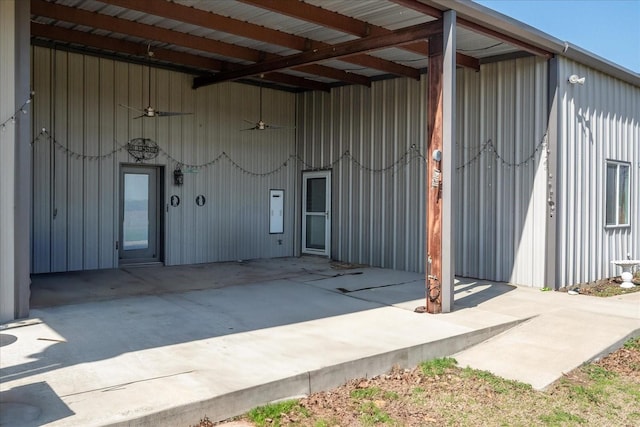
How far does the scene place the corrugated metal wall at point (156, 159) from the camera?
810cm

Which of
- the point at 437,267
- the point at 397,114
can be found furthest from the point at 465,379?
the point at 397,114

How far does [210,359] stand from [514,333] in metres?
3.21

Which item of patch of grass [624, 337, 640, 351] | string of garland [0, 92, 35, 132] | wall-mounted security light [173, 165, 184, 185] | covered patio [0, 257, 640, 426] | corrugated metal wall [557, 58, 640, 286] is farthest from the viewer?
wall-mounted security light [173, 165, 184, 185]

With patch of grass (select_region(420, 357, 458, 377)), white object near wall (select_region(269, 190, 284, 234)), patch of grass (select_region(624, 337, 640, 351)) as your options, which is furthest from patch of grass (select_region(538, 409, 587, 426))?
white object near wall (select_region(269, 190, 284, 234))

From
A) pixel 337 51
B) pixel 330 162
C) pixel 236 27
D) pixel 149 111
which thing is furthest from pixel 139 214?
pixel 337 51

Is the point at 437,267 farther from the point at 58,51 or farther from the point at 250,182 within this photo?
the point at 58,51

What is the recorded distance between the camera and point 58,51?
321 inches

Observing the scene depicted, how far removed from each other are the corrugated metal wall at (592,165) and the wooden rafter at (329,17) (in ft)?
8.30

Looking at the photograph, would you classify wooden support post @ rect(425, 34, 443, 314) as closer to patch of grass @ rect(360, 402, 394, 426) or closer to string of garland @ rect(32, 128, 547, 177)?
patch of grass @ rect(360, 402, 394, 426)

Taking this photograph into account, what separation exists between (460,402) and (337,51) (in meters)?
5.13

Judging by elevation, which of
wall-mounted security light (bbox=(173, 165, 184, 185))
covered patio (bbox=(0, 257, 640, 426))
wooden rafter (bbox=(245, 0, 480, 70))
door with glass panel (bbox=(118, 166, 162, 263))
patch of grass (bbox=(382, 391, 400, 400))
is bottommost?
patch of grass (bbox=(382, 391, 400, 400))

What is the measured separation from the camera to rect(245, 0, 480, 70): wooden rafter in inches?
240

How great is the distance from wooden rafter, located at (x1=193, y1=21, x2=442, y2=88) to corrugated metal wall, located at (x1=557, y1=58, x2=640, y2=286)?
108 inches

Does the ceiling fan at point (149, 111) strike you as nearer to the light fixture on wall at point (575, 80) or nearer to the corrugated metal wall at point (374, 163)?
the corrugated metal wall at point (374, 163)
